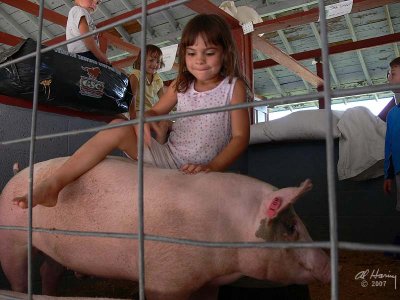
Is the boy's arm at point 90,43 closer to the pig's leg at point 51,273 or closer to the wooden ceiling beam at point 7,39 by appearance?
the wooden ceiling beam at point 7,39

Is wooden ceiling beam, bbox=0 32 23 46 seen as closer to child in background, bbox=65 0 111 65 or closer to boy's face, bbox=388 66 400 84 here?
child in background, bbox=65 0 111 65

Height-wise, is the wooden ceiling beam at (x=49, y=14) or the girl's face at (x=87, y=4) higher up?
the wooden ceiling beam at (x=49, y=14)

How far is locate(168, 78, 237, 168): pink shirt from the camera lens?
1.69 m

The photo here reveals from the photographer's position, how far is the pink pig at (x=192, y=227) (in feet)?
4.48

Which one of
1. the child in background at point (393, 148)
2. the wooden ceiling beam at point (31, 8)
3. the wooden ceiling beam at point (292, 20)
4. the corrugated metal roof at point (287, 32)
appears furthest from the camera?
the corrugated metal roof at point (287, 32)

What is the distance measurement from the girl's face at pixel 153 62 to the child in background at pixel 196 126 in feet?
5.19

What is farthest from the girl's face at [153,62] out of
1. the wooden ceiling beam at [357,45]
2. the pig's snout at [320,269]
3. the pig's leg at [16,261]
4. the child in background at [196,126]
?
the pig's snout at [320,269]

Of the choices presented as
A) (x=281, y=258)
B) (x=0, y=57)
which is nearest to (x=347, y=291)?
(x=281, y=258)

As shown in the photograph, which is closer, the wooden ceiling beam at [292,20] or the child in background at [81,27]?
the child in background at [81,27]

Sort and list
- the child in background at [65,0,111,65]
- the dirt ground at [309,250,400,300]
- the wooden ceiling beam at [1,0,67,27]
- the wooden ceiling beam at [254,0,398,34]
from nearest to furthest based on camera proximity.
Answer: the dirt ground at [309,250,400,300]
the child in background at [65,0,111,65]
the wooden ceiling beam at [1,0,67,27]
the wooden ceiling beam at [254,0,398,34]

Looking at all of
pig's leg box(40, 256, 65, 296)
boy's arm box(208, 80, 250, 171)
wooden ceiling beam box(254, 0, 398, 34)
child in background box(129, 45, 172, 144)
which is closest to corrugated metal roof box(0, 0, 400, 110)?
wooden ceiling beam box(254, 0, 398, 34)

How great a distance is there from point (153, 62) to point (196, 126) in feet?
5.92

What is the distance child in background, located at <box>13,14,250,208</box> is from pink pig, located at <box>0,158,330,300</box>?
0.31 ft

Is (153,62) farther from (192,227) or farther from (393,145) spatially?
(192,227)
